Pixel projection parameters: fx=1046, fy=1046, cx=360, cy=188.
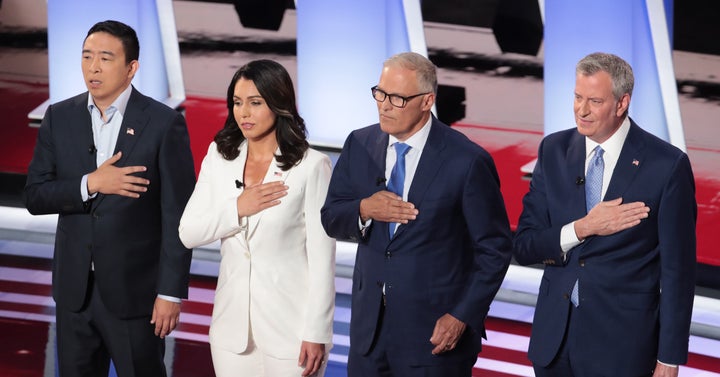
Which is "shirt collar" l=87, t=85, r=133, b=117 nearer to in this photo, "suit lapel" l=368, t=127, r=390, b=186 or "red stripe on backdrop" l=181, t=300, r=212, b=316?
"suit lapel" l=368, t=127, r=390, b=186

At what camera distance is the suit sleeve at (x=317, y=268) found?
3.28 m

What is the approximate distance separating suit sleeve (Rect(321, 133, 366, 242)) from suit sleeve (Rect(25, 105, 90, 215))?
0.89m

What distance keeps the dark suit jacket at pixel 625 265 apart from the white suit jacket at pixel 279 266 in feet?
2.13

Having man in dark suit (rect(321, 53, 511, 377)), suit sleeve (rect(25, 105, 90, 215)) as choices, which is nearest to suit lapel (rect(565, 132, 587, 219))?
man in dark suit (rect(321, 53, 511, 377))

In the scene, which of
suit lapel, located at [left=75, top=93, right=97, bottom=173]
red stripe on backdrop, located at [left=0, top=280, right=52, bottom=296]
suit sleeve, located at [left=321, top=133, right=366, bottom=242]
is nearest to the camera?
suit sleeve, located at [left=321, top=133, right=366, bottom=242]

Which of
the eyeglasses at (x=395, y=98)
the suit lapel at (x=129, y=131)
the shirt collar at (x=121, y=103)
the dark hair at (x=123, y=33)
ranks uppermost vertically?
the dark hair at (x=123, y=33)

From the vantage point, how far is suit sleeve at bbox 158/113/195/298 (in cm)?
355

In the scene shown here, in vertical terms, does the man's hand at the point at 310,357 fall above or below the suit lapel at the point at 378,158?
below

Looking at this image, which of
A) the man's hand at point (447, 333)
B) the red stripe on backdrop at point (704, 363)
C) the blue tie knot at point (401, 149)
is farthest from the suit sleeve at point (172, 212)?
the red stripe on backdrop at point (704, 363)

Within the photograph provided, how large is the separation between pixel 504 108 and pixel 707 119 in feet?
4.32

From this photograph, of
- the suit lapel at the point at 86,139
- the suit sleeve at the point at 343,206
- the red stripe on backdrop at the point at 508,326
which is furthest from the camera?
the red stripe on backdrop at the point at 508,326

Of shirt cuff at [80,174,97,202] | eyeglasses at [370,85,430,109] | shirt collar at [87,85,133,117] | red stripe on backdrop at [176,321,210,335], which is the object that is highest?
shirt collar at [87,85,133,117]

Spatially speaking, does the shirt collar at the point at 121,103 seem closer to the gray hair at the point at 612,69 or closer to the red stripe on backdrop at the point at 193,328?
the gray hair at the point at 612,69

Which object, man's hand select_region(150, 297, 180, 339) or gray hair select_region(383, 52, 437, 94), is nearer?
gray hair select_region(383, 52, 437, 94)
